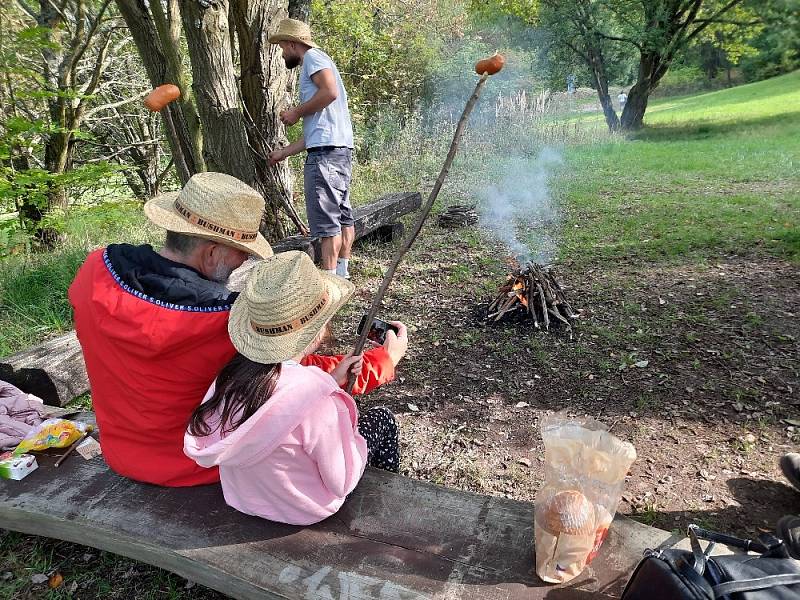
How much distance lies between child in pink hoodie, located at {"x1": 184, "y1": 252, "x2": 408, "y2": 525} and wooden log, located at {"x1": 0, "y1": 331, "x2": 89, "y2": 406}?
2.00 metres

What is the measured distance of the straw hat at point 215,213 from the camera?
6.18ft

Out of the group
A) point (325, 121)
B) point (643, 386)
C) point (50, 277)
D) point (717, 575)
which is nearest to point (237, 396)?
point (717, 575)

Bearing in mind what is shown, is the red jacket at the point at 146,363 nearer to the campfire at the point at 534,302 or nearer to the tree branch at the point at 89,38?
the campfire at the point at 534,302

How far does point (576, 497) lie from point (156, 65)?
17.6 feet

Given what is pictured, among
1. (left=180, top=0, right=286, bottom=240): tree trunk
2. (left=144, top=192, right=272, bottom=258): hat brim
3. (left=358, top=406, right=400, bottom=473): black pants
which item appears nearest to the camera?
(left=144, top=192, right=272, bottom=258): hat brim

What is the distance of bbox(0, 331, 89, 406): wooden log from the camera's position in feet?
10.2

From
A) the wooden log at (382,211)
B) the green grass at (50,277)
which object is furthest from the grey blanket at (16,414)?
the wooden log at (382,211)

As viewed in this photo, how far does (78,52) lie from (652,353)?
7.78 metres

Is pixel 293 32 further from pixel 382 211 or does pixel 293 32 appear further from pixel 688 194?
pixel 688 194

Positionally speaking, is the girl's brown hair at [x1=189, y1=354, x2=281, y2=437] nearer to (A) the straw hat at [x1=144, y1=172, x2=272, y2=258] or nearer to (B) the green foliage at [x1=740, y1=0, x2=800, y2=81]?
(A) the straw hat at [x1=144, y1=172, x2=272, y2=258]

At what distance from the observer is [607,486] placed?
5.22 feet

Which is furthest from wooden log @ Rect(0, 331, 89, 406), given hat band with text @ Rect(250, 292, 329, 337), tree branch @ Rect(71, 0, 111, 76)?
tree branch @ Rect(71, 0, 111, 76)

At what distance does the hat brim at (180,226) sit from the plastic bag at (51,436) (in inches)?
46.2

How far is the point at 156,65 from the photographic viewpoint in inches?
201
